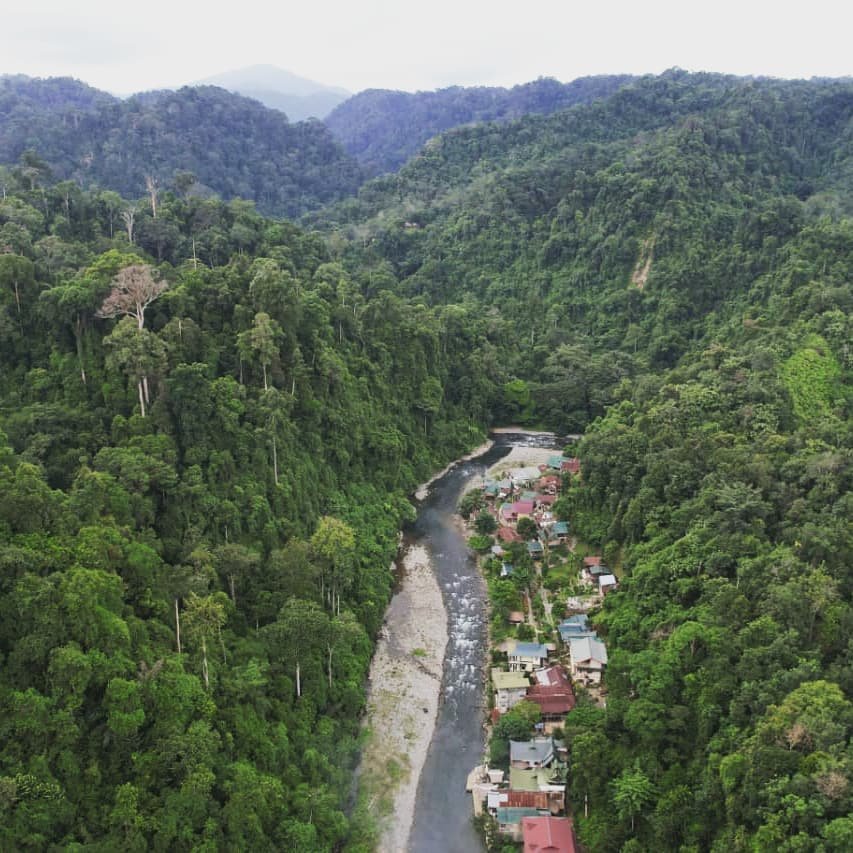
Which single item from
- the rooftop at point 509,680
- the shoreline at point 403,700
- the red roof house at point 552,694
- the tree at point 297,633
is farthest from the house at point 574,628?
the tree at point 297,633

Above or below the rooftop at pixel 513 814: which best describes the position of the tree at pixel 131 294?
above

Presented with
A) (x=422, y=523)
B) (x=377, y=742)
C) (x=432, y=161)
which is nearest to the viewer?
(x=377, y=742)

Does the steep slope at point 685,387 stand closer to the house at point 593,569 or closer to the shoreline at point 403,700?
the house at point 593,569

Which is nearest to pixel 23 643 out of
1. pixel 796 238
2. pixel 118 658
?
pixel 118 658

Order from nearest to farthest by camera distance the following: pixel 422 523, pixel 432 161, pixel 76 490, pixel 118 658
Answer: pixel 118 658 < pixel 76 490 < pixel 422 523 < pixel 432 161

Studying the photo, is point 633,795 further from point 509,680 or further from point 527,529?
point 527,529

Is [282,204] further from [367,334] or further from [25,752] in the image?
[25,752]
